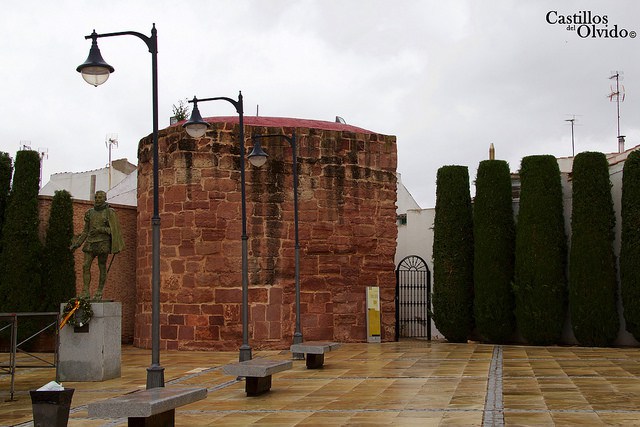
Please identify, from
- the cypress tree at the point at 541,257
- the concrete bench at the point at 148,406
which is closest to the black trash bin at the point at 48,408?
the concrete bench at the point at 148,406

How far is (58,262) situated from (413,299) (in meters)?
9.71

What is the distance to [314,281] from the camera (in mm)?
17203

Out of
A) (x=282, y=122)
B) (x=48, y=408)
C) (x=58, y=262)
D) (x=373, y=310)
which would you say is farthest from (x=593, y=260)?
(x=48, y=408)

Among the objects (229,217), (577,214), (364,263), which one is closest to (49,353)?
(229,217)

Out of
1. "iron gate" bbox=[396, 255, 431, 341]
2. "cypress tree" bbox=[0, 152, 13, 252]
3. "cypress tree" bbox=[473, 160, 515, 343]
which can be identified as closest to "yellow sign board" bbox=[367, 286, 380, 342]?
"cypress tree" bbox=[473, 160, 515, 343]

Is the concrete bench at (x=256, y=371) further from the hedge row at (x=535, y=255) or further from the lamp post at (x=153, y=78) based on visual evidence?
the hedge row at (x=535, y=255)

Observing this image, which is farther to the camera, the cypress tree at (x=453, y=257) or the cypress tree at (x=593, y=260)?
the cypress tree at (x=453, y=257)

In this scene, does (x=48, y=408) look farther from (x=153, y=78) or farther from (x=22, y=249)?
(x=22, y=249)

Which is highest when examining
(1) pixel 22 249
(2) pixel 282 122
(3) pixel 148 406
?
(2) pixel 282 122

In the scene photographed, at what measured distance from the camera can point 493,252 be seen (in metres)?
18.6

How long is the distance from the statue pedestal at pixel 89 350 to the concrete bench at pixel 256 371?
9.02ft


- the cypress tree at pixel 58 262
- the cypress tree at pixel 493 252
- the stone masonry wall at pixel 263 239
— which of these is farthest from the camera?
the cypress tree at pixel 493 252

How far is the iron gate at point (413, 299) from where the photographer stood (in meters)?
22.0

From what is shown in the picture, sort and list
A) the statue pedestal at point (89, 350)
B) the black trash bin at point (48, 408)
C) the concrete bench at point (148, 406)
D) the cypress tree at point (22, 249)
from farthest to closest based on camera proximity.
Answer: the cypress tree at point (22, 249) → the statue pedestal at point (89, 350) → the black trash bin at point (48, 408) → the concrete bench at point (148, 406)
